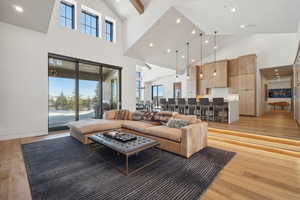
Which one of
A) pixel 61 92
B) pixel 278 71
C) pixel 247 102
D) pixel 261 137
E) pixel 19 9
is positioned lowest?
pixel 261 137

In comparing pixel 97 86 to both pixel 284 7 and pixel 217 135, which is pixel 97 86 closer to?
pixel 217 135

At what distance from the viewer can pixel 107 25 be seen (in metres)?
5.99

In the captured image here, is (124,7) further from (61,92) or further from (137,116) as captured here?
(137,116)

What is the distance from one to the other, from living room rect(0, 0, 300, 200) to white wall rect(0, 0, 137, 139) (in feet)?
0.09

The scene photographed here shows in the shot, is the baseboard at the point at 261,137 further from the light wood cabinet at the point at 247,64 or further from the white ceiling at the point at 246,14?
the light wood cabinet at the point at 247,64

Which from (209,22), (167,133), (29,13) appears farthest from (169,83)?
(29,13)

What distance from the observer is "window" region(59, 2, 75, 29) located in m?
4.64

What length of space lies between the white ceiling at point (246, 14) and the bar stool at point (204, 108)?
285 cm

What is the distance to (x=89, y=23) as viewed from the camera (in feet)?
17.5

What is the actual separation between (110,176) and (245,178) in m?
1.91

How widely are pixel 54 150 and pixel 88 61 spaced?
11.6 ft

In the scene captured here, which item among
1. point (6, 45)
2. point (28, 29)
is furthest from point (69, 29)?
point (6, 45)

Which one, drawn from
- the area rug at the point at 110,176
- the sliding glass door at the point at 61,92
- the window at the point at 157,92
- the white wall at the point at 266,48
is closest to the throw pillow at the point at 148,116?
the area rug at the point at 110,176

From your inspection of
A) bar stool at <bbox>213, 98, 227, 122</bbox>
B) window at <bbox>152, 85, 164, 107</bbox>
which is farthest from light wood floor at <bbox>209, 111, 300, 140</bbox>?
window at <bbox>152, 85, 164, 107</bbox>
